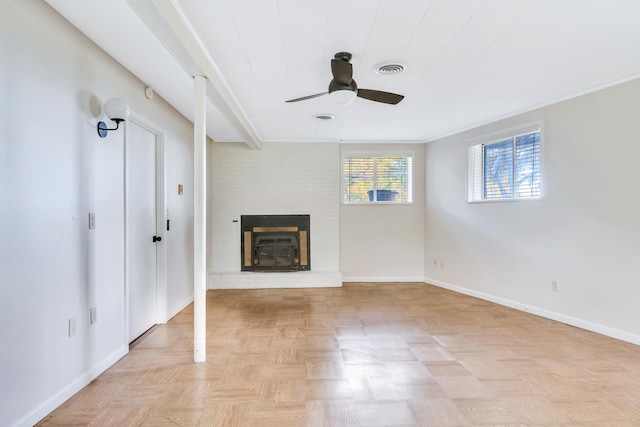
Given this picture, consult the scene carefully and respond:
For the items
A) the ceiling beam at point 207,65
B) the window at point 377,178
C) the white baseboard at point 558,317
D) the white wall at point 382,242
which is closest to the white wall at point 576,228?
the white baseboard at point 558,317

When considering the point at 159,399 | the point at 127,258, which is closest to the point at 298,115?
the point at 127,258

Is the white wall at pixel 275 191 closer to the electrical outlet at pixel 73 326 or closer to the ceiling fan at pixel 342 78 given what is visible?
the ceiling fan at pixel 342 78

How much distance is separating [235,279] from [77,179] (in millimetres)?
3266

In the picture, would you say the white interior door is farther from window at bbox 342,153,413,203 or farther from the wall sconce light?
window at bbox 342,153,413,203

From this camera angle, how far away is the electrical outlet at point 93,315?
2233 millimetres

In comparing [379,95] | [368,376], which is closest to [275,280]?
[368,376]

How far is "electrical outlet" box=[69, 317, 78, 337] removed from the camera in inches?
80.1

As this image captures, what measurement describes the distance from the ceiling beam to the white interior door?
31.7 inches

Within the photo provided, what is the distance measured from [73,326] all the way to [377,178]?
456cm

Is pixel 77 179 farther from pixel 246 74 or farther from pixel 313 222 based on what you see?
pixel 313 222

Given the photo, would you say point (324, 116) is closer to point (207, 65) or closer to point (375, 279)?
point (207, 65)

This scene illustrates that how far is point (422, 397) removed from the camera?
2.04 metres

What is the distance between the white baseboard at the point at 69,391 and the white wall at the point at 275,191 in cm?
277

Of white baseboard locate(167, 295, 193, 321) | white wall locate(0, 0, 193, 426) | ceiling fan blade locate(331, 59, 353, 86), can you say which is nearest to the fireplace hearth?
white baseboard locate(167, 295, 193, 321)
